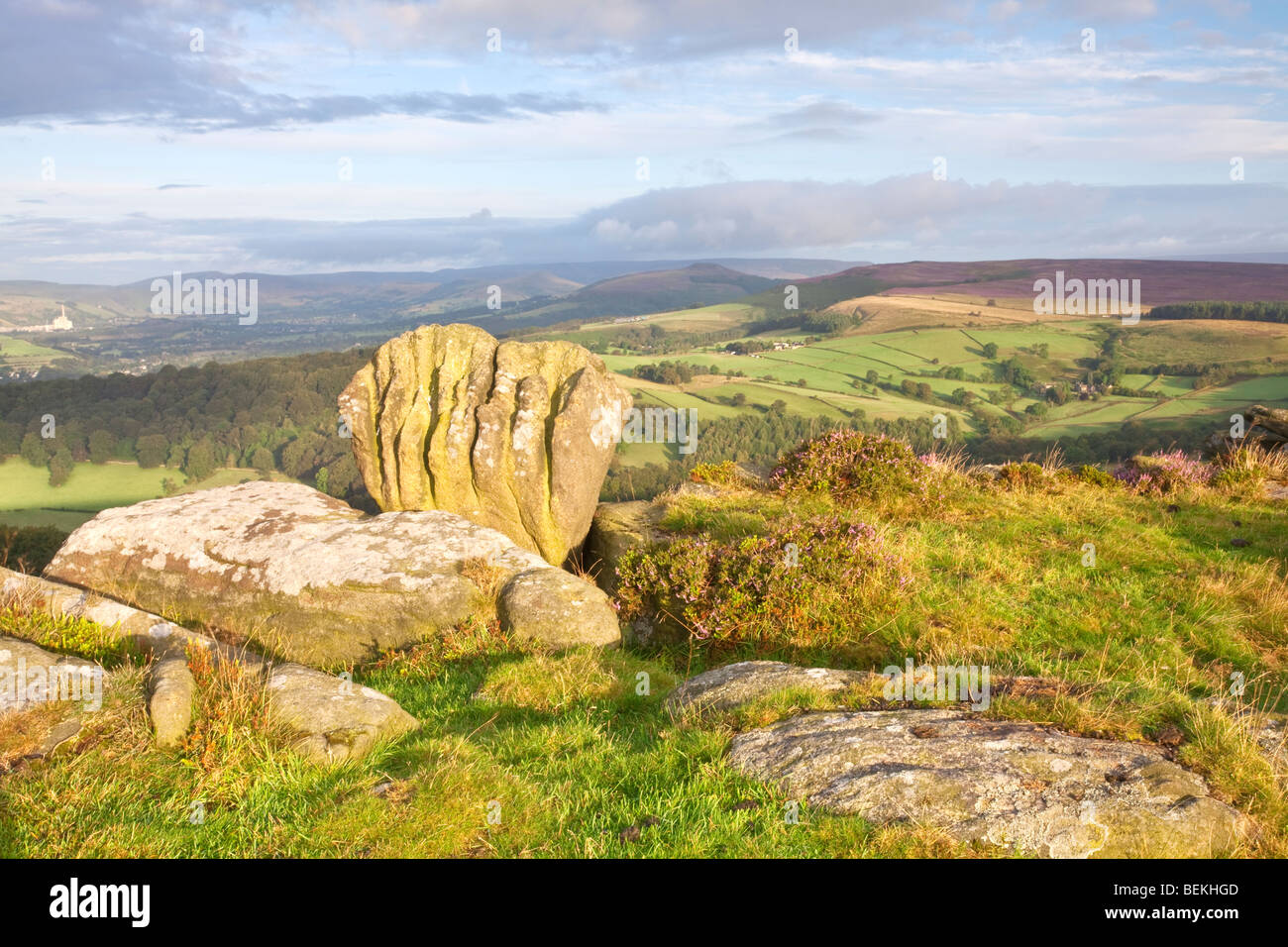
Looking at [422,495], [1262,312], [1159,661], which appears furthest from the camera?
[1262,312]

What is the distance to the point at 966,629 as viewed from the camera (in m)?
9.66

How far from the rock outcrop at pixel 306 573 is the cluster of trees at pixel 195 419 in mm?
62625

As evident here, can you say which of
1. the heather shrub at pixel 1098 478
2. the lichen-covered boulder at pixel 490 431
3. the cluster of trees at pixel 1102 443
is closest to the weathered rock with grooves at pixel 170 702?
the lichen-covered boulder at pixel 490 431

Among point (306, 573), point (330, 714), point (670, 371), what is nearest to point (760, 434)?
point (670, 371)

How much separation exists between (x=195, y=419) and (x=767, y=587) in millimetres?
97151

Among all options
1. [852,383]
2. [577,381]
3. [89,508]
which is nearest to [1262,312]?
[852,383]

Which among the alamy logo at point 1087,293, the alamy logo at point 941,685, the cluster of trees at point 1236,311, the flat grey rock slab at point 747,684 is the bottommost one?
the flat grey rock slab at point 747,684

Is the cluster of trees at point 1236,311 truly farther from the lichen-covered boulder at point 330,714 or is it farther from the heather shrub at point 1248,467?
the lichen-covered boulder at point 330,714

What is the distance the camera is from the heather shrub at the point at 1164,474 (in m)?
16.5

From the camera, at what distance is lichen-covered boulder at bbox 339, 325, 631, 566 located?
1455 cm

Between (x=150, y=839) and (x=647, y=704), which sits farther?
(x=647, y=704)
